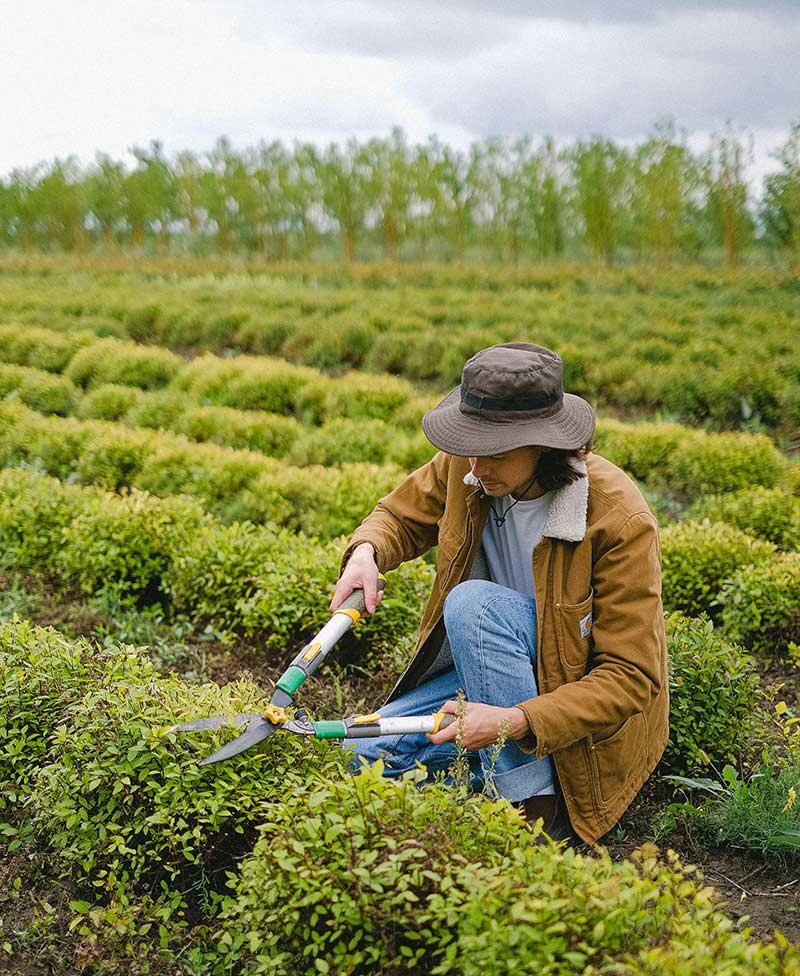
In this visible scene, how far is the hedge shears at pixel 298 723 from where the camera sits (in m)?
2.29

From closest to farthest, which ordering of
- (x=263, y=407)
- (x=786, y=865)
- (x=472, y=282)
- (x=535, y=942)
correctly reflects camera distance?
(x=535, y=942) → (x=786, y=865) → (x=263, y=407) → (x=472, y=282)

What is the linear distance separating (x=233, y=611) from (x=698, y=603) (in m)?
2.13

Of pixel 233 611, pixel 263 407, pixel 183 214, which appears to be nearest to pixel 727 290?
pixel 263 407

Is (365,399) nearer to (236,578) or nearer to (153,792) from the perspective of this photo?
(236,578)

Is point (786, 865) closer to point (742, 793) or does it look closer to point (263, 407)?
point (742, 793)

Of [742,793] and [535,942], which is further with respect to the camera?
[742,793]

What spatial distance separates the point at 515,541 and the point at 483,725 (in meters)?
0.61

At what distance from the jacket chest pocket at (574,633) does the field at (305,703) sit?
51 centimetres

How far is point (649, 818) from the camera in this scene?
9.36 feet

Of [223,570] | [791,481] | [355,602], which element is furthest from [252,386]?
[355,602]

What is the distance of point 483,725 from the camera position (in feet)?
7.39

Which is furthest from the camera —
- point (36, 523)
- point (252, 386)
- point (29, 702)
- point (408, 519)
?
point (252, 386)

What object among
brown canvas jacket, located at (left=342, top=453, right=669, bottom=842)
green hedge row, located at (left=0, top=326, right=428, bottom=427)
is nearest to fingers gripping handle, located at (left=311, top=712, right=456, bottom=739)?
brown canvas jacket, located at (left=342, top=453, right=669, bottom=842)

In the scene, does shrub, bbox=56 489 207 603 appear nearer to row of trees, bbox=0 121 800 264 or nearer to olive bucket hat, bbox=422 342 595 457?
olive bucket hat, bbox=422 342 595 457
